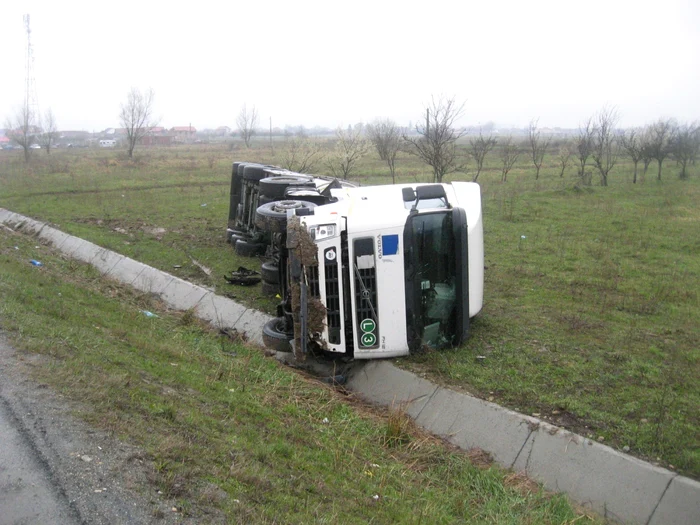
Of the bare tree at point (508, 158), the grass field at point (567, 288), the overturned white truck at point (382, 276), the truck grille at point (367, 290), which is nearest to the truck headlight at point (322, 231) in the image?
the overturned white truck at point (382, 276)

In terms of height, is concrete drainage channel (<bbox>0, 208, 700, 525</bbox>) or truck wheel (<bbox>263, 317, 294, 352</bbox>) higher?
truck wheel (<bbox>263, 317, 294, 352</bbox>)

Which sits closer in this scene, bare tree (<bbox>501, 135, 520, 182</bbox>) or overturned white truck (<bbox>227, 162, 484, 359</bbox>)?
overturned white truck (<bbox>227, 162, 484, 359</bbox>)

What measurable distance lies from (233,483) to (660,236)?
1470 centimetres

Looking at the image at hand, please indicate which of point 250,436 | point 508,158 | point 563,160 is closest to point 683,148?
point 563,160

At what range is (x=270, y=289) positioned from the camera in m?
11.9

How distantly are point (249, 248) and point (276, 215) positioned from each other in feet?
20.8

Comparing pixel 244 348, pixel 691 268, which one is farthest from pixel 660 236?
pixel 244 348

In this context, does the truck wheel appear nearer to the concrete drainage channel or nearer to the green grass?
the green grass

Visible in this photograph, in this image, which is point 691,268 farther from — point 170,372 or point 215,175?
point 215,175

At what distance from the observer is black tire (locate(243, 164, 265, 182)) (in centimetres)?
1557

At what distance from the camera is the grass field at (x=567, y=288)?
718 cm

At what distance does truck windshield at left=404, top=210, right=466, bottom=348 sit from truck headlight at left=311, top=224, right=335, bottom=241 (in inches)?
37.5

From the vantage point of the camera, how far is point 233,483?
16.2ft

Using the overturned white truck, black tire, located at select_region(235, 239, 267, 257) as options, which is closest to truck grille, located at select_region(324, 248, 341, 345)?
the overturned white truck
